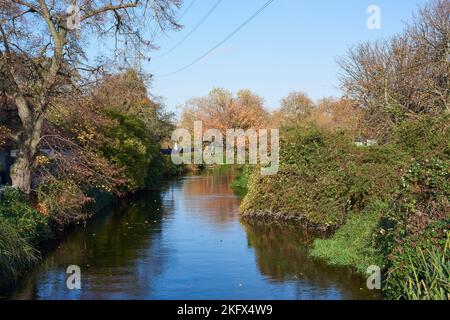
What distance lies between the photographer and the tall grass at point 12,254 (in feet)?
39.0

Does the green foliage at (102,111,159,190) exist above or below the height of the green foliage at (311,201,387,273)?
above

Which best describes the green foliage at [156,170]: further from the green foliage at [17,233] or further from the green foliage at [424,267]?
the green foliage at [424,267]

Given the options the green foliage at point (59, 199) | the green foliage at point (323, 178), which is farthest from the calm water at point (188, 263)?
the green foliage at point (323, 178)

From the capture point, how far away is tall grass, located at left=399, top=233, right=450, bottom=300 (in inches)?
312

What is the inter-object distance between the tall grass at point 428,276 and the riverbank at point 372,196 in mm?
20

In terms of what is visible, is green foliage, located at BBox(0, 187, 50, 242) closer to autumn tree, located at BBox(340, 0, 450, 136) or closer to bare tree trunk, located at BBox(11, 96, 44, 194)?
bare tree trunk, located at BBox(11, 96, 44, 194)

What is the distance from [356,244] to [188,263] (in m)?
4.32

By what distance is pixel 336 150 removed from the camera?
20.5 m

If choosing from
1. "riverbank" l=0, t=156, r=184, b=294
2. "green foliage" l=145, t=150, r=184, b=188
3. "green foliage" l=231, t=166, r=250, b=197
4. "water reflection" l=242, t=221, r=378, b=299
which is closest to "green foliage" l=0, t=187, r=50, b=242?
"riverbank" l=0, t=156, r=184, b=294

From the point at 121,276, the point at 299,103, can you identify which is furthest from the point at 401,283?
the point at 299,103

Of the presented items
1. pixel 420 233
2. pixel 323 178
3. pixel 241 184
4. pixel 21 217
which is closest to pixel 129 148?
pixel 241 184

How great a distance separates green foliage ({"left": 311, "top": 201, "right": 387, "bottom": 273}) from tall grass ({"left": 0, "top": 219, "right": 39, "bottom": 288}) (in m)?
7.32

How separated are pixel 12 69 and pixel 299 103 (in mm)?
56261
